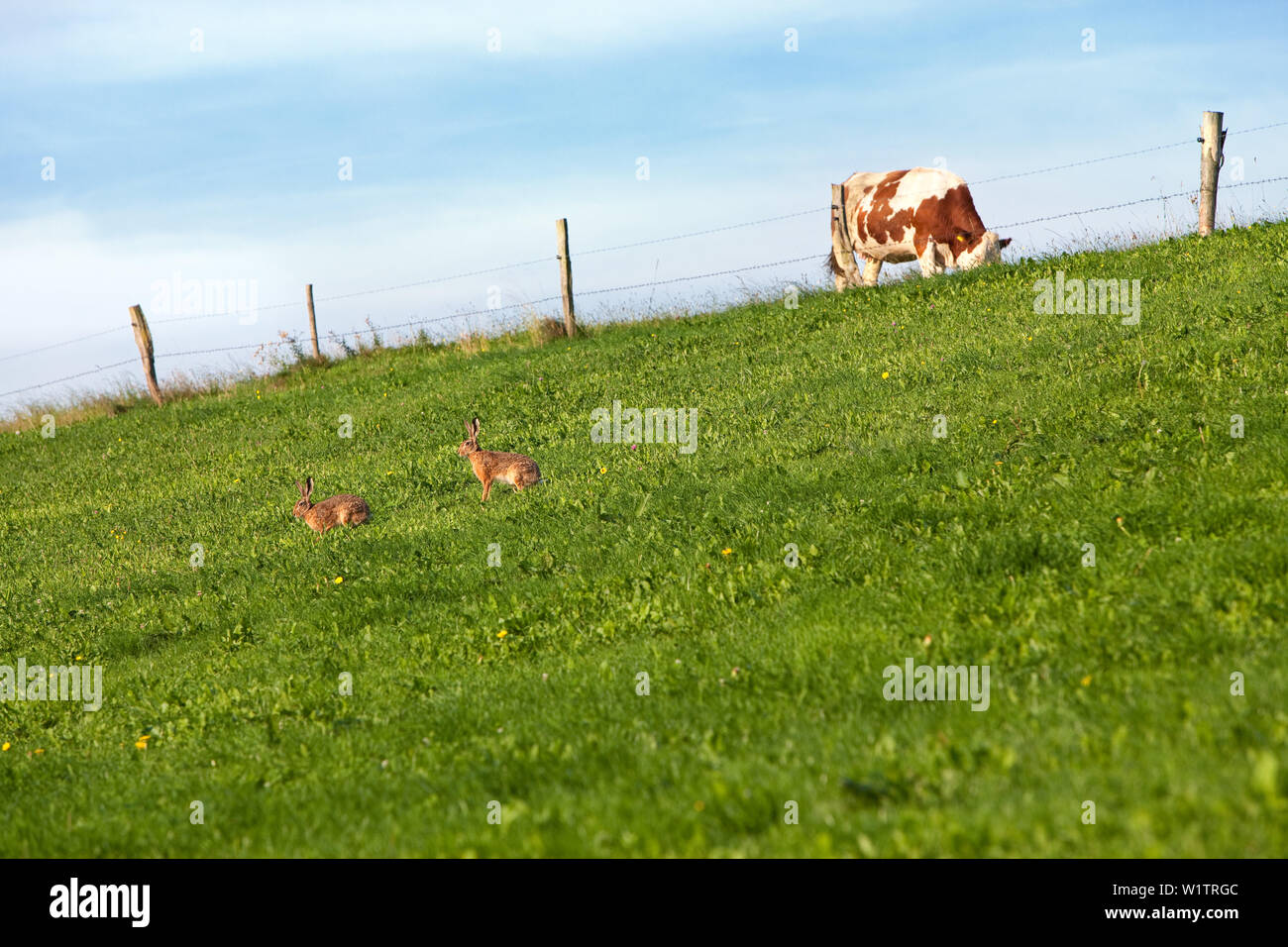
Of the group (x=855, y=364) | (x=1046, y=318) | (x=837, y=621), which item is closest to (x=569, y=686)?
(x=837, y=621)

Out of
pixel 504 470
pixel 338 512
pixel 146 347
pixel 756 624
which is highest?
pixel 146 347

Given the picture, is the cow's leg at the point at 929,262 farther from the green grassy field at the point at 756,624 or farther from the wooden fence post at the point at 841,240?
the green grassy field at the point at 756,624

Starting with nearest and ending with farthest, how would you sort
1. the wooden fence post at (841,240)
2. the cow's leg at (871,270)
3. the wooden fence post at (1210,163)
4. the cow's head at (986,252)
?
the wooden fence post at (1210,163), the cow's head at (986,252), the wooden fence post at (841,240), the cow's leg at (871,270)

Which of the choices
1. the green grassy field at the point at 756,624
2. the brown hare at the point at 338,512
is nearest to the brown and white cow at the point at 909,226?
the green grassy field at the point at 756,624

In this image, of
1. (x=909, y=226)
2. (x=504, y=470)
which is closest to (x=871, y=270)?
(x=909, y=226)

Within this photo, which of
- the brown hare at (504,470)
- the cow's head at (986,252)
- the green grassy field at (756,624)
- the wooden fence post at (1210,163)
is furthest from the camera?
the cow's head at (986,252)

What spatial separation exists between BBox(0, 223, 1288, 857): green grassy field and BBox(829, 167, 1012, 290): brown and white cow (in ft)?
16.8

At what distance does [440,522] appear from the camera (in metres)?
11.6

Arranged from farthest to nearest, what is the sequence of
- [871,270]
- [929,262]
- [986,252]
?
1. [871,270]
2. [929,262]
3. [986,252]

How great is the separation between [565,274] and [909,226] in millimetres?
7214

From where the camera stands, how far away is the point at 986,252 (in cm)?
2011

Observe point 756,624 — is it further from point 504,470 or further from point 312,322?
point 312,322

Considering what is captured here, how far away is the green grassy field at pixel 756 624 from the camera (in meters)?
4.33

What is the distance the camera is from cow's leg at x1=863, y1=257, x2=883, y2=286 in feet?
73.3
